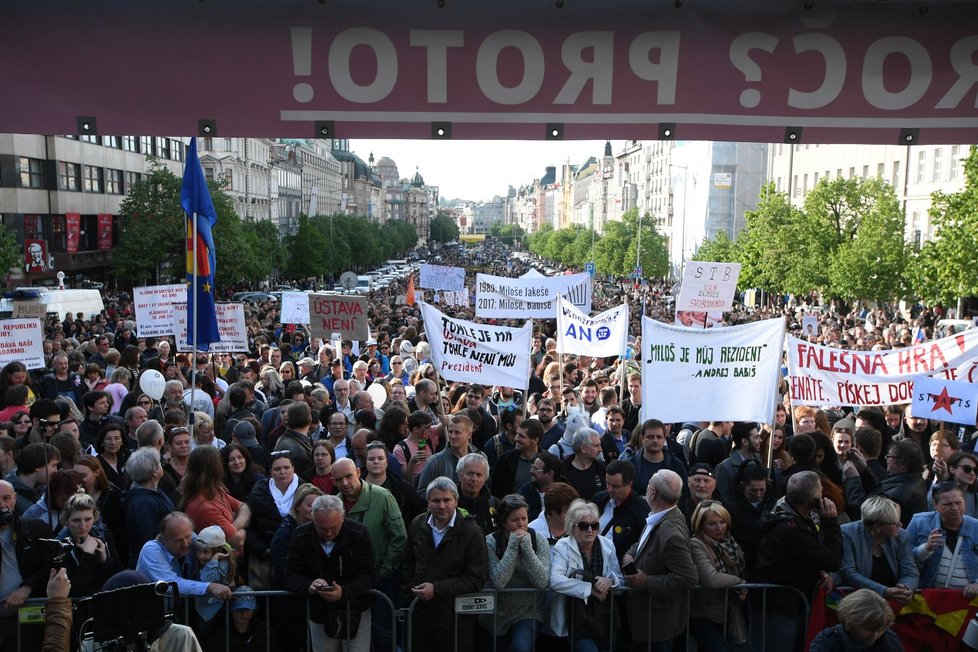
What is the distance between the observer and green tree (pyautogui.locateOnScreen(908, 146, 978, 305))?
3034 centimetres

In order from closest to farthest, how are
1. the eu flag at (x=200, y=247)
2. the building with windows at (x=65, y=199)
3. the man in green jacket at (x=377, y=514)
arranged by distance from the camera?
1. the man in green jacket at (x=377, y=514)
2. the eu flag at (x=200, y=247)
3. the building with windows at (x=65, y=199)

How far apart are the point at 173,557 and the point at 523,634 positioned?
89.6 inches

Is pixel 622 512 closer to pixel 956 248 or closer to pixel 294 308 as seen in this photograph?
pixel 294 308

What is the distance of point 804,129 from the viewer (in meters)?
4.14

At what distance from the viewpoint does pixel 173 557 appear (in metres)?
5.91

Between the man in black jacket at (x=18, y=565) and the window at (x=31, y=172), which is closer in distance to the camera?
the man in black jacket at (x=18, y=565)

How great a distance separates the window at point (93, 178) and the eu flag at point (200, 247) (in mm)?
46054

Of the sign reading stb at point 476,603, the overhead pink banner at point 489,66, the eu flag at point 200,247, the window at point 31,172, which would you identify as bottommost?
the sign reading stb at point 476,603

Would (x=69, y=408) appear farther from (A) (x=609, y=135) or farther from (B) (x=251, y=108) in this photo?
(A) (x=609, y=135)

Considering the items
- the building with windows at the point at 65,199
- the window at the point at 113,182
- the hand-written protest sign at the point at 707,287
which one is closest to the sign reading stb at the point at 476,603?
the hand-written protest sign at the point at 707,287

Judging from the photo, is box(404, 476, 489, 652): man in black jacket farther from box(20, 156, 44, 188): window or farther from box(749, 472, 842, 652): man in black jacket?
box(20, 156, 44, 188): window

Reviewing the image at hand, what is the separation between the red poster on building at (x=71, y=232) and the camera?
4831 centimetres

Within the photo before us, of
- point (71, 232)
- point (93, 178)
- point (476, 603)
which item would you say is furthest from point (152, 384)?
point (93, 178)

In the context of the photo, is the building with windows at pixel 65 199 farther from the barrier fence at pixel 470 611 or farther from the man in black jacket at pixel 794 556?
the man in black jacket at pixel 794 556
